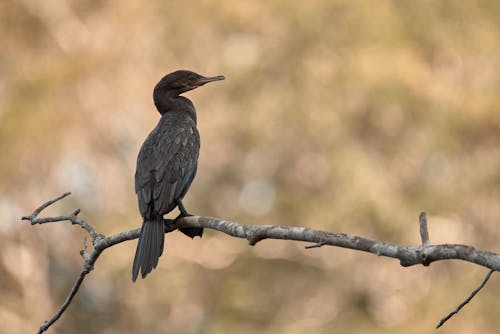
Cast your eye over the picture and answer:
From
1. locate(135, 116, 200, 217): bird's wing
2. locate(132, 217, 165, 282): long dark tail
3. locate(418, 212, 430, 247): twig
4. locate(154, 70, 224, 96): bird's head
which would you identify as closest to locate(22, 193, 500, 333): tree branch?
locate(418, 212, 430, 247): twig

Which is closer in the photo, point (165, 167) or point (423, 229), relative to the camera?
point (423, 229)

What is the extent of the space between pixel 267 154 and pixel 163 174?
8965 millimetres

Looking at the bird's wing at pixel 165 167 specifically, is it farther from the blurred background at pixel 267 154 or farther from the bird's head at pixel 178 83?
the blurred background at pixel 267 154

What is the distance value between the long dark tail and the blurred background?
26.1 feet

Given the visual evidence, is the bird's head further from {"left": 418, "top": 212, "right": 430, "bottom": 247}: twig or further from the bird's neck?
{"left": 418, "top": 212, "right": 430, "bottom": 247}: twig

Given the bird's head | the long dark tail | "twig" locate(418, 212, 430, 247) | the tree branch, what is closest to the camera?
the tree branch

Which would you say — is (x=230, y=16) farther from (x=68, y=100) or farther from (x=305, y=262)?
(x=305, y=262)

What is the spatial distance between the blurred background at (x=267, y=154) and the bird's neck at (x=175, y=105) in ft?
23.4

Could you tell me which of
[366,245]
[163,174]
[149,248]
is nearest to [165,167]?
[163,174]

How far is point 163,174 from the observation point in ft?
16.1

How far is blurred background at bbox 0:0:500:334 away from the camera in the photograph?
12.9 m

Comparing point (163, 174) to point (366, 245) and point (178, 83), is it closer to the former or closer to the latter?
point (178, 83)

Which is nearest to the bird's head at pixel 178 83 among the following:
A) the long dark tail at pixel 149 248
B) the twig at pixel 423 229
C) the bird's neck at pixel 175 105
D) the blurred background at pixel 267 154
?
the bird's neck at pixel 175 105

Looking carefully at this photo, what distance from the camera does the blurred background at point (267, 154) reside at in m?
12.9
